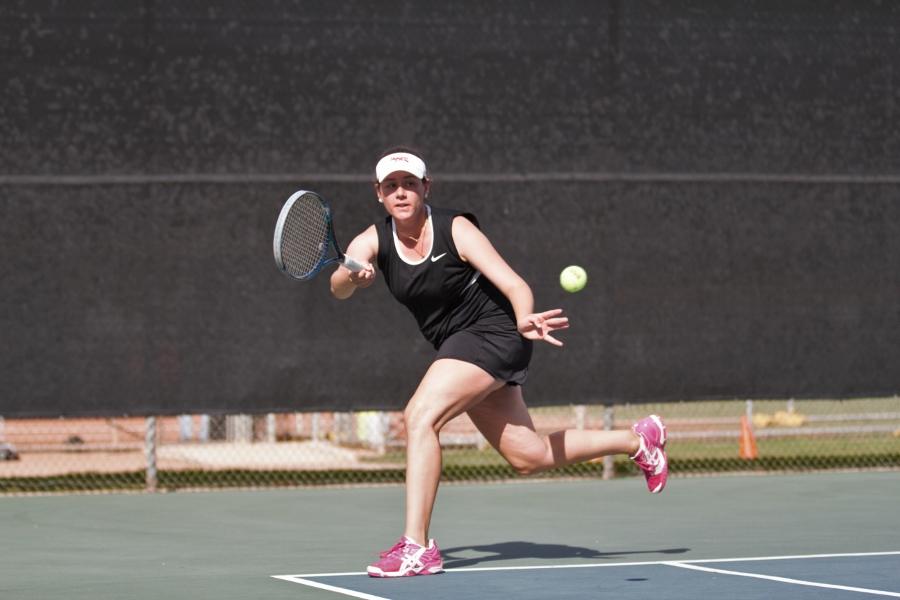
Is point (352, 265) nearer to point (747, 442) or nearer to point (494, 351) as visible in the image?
point (494, 351)

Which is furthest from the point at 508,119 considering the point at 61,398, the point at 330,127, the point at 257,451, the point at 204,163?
the point at 257,451

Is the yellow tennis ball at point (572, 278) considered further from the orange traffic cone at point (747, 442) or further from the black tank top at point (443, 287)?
the orange traffic cone at point (747, 442)

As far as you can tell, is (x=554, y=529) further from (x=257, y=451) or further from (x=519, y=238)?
(x=257, y=451)

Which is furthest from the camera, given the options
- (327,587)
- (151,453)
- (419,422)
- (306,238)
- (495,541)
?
(151,453)

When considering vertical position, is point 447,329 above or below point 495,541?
above

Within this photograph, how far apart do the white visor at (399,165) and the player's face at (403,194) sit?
0.02 metres

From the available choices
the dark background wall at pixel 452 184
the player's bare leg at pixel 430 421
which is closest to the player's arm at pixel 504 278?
the player's bare leg at pixel 430 421

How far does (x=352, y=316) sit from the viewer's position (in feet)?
28.4

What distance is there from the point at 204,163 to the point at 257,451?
5.56m

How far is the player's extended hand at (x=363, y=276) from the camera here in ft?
17.4

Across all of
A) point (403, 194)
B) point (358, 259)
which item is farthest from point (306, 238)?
point (403, 194)

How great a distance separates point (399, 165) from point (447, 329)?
2.01 feet

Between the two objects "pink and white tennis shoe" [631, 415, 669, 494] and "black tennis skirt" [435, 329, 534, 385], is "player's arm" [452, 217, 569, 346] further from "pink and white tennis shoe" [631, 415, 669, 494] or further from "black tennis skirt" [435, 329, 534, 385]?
"pink and white tennis shoe" [631, 415, 669, 494]

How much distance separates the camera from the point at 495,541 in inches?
253
